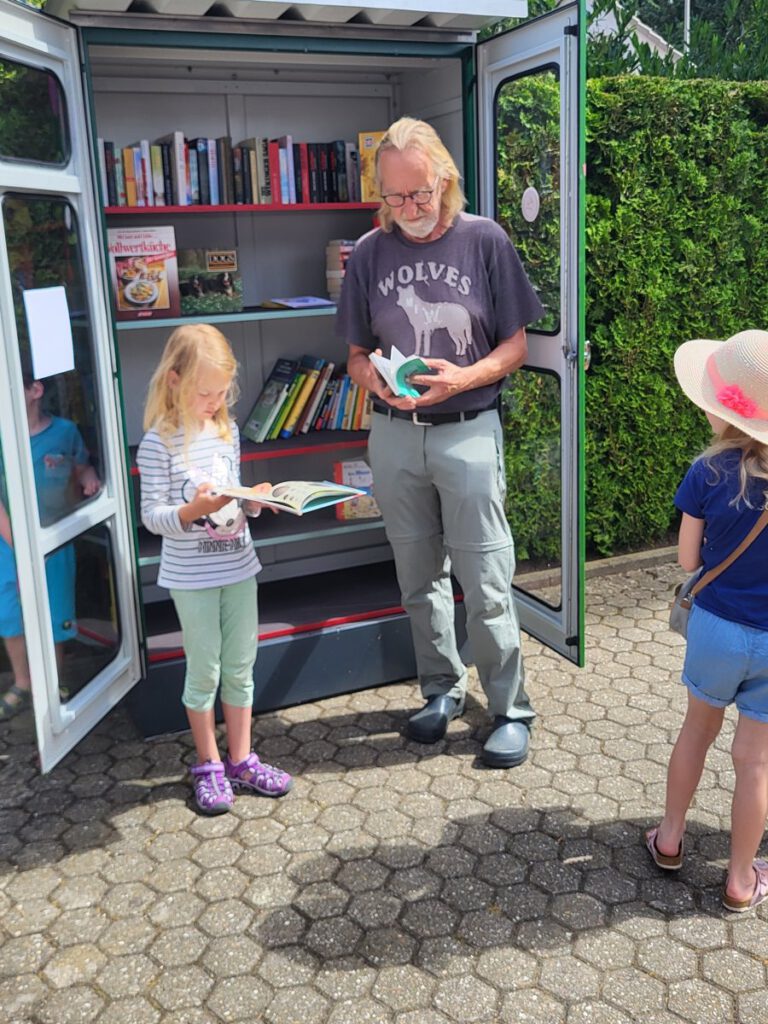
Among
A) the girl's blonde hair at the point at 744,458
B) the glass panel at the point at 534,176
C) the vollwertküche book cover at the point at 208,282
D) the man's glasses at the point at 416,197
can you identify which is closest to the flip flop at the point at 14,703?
the vollwertküche book cover at the point at 208,282

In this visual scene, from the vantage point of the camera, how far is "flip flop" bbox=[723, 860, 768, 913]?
9.27 feet

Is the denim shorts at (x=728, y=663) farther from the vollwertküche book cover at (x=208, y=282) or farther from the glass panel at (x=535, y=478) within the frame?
the vollwertküche book cover at (x=208, y=282)

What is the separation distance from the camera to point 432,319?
346 centimetres

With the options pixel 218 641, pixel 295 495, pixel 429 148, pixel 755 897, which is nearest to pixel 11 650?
pixel 218 641

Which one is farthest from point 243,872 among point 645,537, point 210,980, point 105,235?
point 645,537

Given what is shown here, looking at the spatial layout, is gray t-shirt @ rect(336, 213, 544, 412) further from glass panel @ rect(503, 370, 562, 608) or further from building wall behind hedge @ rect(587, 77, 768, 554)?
building wall behind hedge @ rect(587, 77, 768, 554)

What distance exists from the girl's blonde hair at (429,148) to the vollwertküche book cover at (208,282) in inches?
41.2

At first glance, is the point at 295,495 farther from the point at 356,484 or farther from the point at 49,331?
the point at 356,484

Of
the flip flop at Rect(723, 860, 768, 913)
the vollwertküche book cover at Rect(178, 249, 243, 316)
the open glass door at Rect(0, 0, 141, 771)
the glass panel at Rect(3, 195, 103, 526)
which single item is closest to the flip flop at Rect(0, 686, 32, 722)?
the open glass door at Rect(0, 0, 141, 771)

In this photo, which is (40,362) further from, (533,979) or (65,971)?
(533,979)

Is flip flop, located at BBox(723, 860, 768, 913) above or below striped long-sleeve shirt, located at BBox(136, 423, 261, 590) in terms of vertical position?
below

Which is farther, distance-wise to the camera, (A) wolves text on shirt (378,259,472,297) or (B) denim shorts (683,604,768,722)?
(A) wolves text on shirt (378,259,472,297)

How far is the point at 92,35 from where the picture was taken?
11.0 feet

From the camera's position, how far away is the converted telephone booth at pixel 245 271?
312cm
